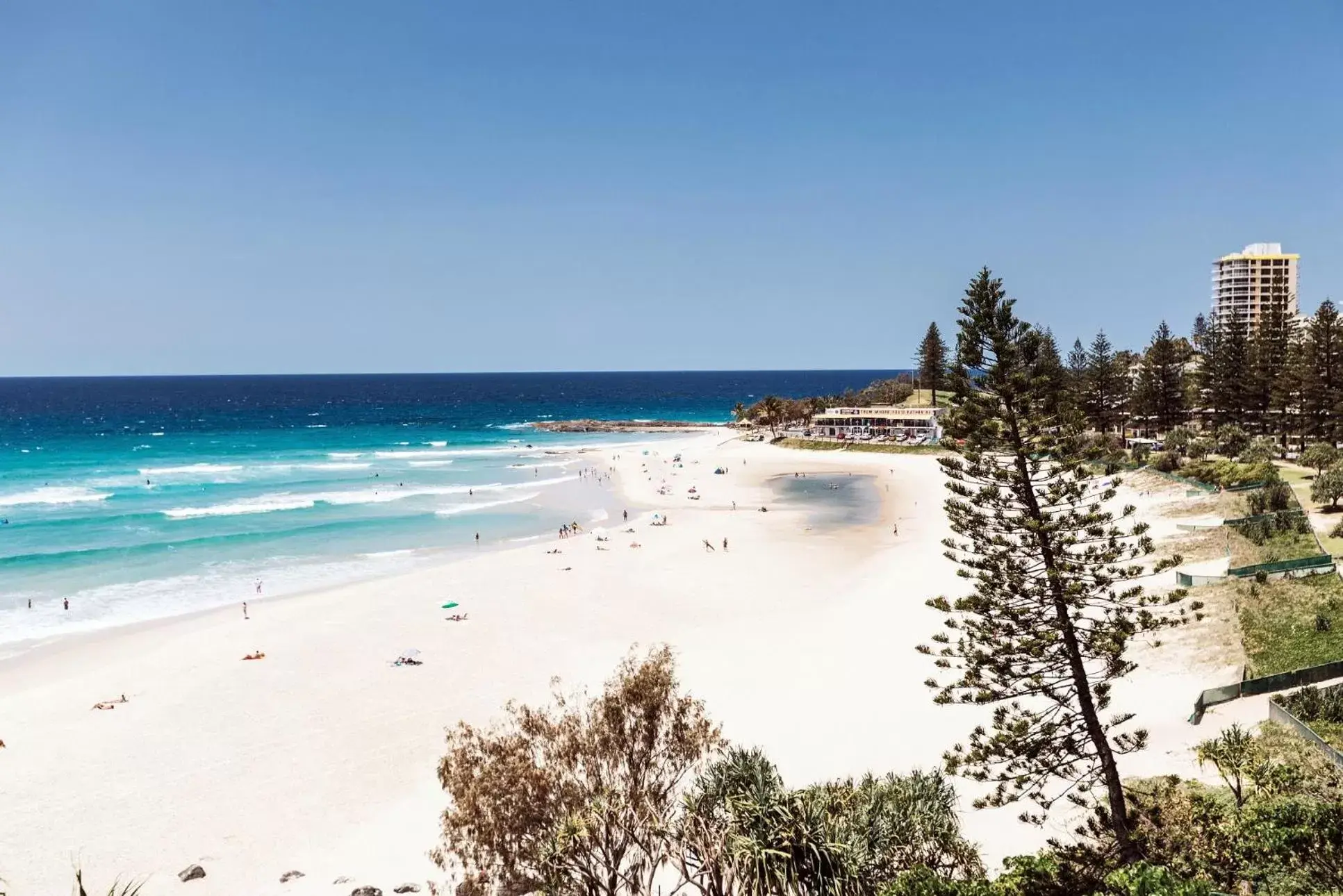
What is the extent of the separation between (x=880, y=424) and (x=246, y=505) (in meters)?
Answer: 52.2

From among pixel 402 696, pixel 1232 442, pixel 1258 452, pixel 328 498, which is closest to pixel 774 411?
pixel 328 498

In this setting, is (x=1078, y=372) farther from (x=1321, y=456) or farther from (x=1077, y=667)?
(x=1077, y=667)

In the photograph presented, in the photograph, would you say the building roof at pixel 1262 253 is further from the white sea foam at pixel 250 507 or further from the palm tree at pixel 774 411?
the white sea foam at pixel 250 507

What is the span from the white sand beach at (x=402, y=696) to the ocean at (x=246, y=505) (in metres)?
4.35

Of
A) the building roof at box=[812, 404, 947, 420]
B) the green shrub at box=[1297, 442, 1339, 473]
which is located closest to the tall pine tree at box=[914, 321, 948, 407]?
the building roof at box=[812, 404, 947, 420]

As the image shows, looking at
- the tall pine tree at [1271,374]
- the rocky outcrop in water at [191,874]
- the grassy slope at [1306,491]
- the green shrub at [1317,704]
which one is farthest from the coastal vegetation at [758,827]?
the tall pine tree at [1271,374]

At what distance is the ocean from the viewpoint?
3147 centimetres

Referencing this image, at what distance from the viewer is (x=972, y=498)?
1282cm

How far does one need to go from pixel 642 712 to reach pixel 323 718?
12.0 meters

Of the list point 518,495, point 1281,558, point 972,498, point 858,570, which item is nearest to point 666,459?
point 518,495

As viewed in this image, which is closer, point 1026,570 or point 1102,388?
point 1026,570

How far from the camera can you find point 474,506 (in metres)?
49.0

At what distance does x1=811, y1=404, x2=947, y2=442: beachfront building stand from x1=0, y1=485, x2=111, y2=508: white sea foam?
5763 centimetres

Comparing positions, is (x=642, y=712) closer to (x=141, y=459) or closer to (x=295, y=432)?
(x=141, y=459)
